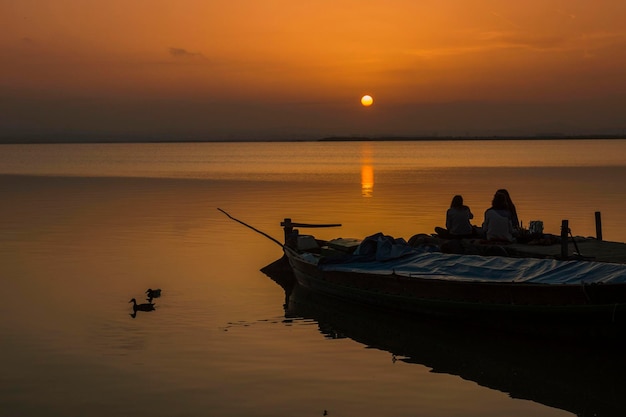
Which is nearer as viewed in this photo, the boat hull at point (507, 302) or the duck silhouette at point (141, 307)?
the boat hull at point (507, 302)

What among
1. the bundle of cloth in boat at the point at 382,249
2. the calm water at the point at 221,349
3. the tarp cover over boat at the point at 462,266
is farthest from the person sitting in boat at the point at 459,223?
the calm water at the point at 221,349

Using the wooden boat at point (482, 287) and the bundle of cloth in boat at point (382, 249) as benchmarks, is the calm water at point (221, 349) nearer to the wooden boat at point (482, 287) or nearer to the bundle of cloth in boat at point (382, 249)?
the wooden boat at point (482, 287)

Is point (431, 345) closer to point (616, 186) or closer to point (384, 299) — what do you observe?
point (384, 299)

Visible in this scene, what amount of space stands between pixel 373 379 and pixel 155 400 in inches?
141

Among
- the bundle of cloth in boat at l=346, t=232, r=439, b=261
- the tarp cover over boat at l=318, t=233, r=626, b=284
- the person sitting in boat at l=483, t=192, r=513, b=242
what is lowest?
the tarp cover over boat at l=318, t=233, r=626, b=284

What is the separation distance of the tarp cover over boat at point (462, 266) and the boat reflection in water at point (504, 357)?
40.9 inches

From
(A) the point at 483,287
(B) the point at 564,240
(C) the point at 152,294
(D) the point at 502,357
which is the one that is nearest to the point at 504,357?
(D) the point at 502,357

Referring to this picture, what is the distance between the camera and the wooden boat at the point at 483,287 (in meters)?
15.1

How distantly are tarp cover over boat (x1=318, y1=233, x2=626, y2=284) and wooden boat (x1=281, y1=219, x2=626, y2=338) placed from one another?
0.02 metres

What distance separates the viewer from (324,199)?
1997 inches

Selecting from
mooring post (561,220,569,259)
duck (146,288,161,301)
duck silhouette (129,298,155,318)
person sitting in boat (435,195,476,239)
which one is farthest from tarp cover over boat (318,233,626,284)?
duck silhouette (129,298,155,318)

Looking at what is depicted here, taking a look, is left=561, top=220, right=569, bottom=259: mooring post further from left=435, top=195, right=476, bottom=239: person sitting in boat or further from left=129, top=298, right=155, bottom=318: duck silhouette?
left=129, top=298, right=155, bottom=318: duck silhouette

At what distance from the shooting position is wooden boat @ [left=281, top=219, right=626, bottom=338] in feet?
49.6

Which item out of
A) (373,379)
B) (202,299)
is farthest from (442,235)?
(373,379)
